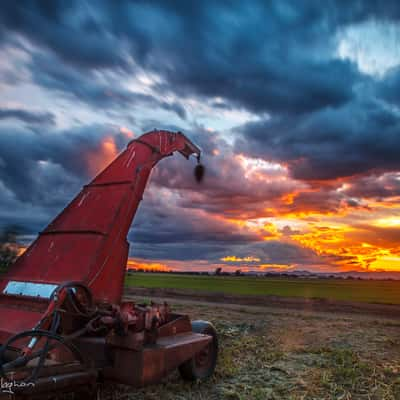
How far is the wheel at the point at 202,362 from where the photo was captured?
18.1 feet

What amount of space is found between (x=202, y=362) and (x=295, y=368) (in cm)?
201

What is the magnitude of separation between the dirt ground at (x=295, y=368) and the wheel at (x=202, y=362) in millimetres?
132

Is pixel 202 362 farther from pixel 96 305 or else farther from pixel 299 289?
pixel 299 289

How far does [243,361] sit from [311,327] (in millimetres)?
5661

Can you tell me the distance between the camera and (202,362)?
5898mm

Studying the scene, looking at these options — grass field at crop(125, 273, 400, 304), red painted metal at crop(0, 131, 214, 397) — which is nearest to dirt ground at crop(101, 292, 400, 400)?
red painted metal at crop(0, 131, 214, 397)

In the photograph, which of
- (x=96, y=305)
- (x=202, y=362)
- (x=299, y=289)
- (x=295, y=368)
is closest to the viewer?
(x=96, y=305)

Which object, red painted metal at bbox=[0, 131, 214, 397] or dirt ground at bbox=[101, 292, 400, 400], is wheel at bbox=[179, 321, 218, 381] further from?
red painted metal at bbox=[0, 131, 214, 397]

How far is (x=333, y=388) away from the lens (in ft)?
19.2

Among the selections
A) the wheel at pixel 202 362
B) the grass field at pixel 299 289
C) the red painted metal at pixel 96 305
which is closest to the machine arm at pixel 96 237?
the red painted metal at pixel 96 305

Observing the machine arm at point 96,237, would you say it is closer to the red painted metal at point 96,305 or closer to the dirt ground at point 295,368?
the red painted metal at point 96,305

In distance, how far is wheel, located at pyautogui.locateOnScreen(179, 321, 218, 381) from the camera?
551 centimetres

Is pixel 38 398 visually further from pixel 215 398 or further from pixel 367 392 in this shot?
pixel 367 392

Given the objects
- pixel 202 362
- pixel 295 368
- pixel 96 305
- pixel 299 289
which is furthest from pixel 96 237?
pixel 299 289
